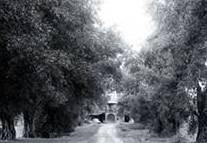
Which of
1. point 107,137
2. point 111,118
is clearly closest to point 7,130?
point 107,137

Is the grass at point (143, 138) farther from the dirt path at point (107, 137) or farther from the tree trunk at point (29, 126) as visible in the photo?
the tree trunk at point (29, 126)

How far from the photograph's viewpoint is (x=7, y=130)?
103ft

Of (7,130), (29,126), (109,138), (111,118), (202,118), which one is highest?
(202,118)

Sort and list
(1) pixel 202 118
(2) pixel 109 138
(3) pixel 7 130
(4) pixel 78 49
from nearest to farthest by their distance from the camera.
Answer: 1. (4) pixel 78 49
2. (1) pixel 202 118
3. (3) pixel 7 130
4. (2) pixel 109 138

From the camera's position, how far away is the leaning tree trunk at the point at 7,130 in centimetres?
3086

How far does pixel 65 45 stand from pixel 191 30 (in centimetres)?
712

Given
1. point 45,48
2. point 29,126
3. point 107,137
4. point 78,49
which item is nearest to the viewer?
point 45,48

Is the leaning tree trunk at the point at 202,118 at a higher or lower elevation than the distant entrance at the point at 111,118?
higher

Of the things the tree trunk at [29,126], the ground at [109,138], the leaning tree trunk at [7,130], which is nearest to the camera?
the ground at [109,138]

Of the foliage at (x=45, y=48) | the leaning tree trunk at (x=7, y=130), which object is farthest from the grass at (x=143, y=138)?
the leaning tree trunk at (x=7, y=130)

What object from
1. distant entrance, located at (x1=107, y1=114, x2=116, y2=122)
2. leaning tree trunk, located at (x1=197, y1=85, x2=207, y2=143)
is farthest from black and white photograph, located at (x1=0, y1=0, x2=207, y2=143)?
distant entrance, located at (x1=107, y1=114, x2=116, y2=122)

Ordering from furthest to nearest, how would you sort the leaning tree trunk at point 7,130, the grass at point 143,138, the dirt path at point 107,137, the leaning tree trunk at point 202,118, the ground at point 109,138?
the grass at point 143,138 < the dirt path at point 107,137 < the leaning tree trunk at point 7,130 < the ground at point 109,138 < the leaning tree trunk at point 202,118

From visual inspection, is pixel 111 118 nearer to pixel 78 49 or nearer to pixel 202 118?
pixel 202 118

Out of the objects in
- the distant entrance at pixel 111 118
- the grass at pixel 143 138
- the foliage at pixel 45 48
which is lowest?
the distant entrance at pixel 111 118
